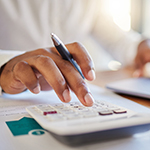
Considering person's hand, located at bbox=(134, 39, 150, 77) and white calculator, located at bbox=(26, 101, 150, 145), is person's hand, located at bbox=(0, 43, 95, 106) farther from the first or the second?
person's hand, located at bbox=(134, 39, 150, 77)

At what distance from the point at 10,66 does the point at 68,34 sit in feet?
2.07

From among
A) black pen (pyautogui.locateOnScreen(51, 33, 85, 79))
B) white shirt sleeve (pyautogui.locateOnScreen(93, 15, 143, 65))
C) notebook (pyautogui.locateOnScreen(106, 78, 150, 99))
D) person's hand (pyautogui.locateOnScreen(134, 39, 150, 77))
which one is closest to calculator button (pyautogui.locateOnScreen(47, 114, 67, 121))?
black pen (pyautogui.locateOnScreen(51, 33, 85, 79))

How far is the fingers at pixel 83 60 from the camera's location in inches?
15.9

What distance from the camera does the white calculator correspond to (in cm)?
21

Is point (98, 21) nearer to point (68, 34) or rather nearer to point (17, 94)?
point (68, 34)

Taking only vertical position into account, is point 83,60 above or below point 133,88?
above

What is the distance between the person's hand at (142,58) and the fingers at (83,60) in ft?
1.35

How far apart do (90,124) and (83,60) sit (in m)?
0.22

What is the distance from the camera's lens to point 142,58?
2.71 feet

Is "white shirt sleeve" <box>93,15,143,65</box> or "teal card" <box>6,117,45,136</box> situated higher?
"teal card" <box>6,117,45,136</box>

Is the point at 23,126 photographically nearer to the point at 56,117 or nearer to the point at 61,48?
the point at 56,117

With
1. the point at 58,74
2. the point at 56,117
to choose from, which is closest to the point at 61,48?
the point at 58,74

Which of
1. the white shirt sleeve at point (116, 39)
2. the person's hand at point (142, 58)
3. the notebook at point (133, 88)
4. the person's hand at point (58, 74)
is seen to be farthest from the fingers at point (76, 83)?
the white shirt sleeve at point (116, 39)

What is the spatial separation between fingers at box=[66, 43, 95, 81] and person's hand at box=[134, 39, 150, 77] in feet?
1.35
